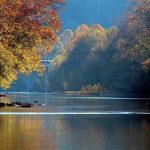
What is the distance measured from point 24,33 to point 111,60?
70.3 meters

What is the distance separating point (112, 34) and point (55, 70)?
33.8m

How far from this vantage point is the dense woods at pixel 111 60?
75.4 meters

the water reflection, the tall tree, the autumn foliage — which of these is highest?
the tall tree

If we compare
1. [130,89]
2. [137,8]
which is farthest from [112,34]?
[137,8]

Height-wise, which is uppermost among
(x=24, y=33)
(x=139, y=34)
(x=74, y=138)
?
(x=139, y=34)

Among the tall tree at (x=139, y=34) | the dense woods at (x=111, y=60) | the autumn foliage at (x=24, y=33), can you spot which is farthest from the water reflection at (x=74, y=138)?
the dense woods at (x=111, y=60)

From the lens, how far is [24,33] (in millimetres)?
39781

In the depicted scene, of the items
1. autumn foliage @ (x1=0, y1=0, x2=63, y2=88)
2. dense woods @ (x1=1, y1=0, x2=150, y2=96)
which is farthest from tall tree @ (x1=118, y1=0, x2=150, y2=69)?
autumn foliage @ (x1=0, y1=0, x2=63, y2=88)

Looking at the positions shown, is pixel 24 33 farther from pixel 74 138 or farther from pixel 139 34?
pixel 139 34

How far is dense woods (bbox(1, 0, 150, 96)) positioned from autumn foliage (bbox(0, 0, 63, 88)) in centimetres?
3140

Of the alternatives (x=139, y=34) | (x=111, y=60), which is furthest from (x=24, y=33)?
(x=111, y=60)

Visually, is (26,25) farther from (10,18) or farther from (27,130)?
(27,130)

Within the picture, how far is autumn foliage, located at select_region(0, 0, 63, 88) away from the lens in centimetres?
3789

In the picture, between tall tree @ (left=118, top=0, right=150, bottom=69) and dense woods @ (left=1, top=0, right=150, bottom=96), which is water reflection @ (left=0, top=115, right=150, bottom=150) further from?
dense woods @ (left=1, top=0, right=150, bottom=96)
